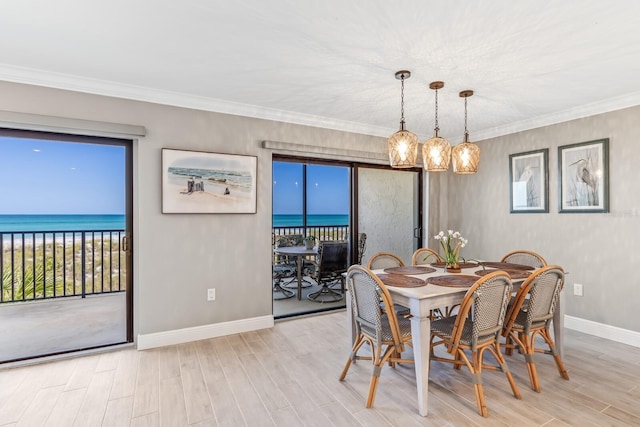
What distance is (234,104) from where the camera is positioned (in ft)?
11.1

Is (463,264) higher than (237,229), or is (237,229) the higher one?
(237,229)

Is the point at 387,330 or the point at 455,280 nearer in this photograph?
the point at 387,330

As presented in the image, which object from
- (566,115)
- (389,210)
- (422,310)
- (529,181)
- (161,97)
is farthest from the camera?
(389,210)

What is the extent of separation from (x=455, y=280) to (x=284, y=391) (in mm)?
1531

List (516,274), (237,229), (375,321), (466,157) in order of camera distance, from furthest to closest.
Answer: (237,229)
(466,157)
(516,274)
(375,321)

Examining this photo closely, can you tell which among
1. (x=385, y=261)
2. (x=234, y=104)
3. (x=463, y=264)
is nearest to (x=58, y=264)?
(x=234, y=104)

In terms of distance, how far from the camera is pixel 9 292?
162 inches

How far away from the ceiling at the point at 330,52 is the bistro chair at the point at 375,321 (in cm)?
158

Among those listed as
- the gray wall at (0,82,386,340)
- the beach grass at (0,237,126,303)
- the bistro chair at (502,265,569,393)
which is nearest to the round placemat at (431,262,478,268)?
the bistro chair at (502,265,569,393)

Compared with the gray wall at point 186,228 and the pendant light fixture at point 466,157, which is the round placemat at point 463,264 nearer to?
the pendant light fixture at point 466,157

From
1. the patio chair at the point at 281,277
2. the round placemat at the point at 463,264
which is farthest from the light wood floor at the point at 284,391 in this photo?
the patio chair at the point at 281,277

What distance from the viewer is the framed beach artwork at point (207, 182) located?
124 inches

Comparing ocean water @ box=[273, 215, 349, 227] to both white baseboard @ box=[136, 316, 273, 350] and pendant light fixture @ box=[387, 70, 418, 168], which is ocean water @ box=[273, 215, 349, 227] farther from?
pendant light fixture @ box=[387, 70, 418, 168]

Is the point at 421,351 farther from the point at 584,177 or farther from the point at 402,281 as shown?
the point at 584,177
